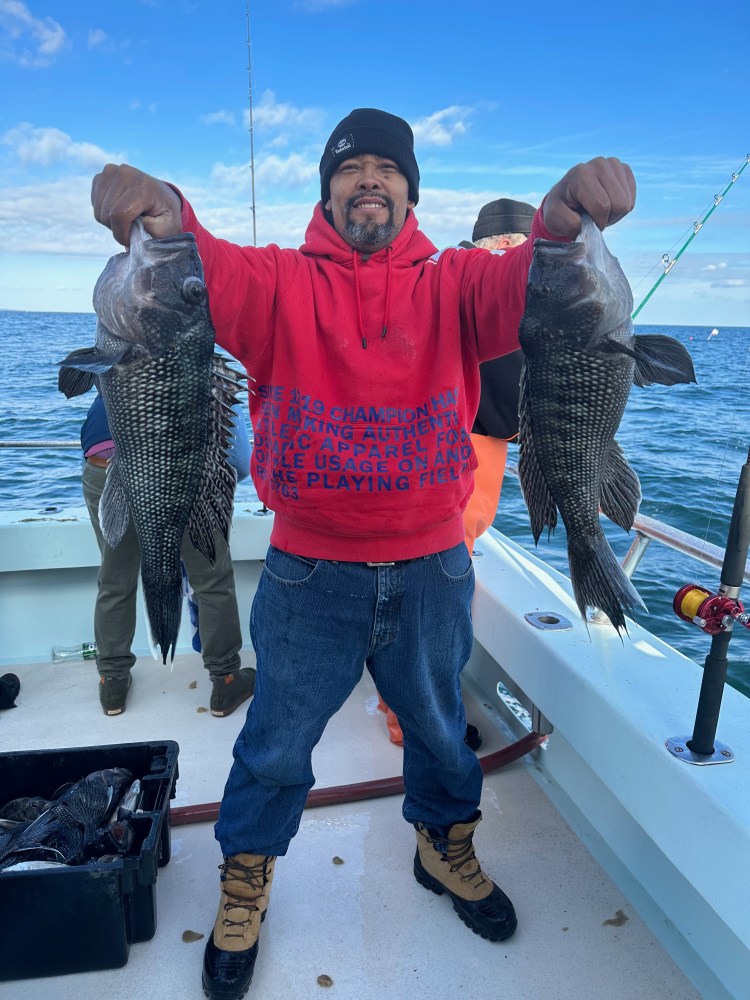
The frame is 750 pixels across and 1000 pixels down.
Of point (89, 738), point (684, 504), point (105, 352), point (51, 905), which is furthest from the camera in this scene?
point (684, 504)

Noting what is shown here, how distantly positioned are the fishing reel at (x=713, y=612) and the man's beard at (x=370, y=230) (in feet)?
4.48

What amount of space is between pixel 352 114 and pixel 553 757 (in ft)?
9.12

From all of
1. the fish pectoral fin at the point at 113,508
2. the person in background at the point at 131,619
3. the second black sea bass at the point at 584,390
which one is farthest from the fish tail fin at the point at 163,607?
the person in background at the point at 131,619

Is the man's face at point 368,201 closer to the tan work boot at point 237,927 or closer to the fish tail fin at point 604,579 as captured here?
the fish tail fin at point 604,579

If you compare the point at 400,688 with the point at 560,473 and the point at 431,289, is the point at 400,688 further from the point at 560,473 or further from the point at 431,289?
the point at 431,289

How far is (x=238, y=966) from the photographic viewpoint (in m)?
2.30

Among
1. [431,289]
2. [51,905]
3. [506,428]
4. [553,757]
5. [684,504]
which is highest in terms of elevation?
[431,289]

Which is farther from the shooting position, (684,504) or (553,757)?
(684,504)

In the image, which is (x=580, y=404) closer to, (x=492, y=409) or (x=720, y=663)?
(x=720, y=663)

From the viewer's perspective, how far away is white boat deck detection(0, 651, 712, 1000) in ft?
7.66

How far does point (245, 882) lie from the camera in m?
2.40

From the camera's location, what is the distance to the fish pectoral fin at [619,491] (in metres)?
2.12

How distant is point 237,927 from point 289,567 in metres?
1.19

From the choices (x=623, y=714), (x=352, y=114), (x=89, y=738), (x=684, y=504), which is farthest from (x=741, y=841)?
(x=684, y=504)
